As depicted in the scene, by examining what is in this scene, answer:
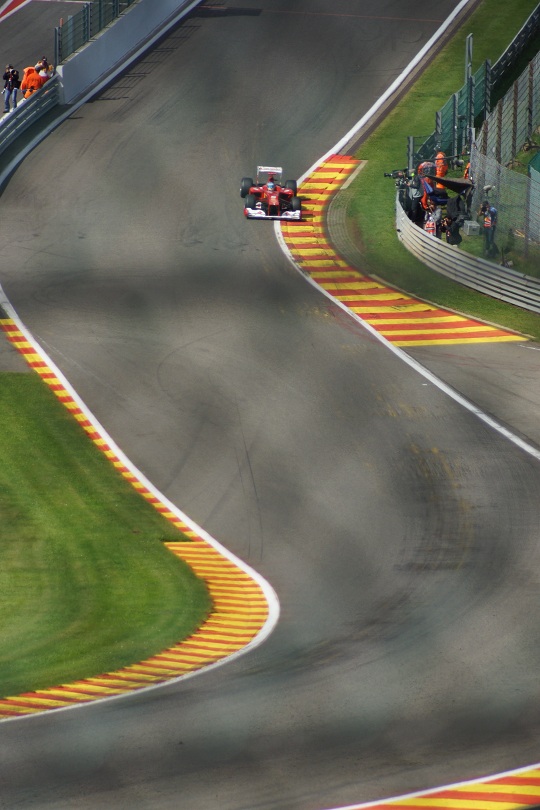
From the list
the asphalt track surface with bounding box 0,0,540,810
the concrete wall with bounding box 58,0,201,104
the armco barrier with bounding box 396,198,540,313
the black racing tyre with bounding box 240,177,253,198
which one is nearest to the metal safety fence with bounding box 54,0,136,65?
the concrete wall with bounding box 58,0,201,104

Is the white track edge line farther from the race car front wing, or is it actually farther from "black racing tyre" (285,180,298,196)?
"black racing tyre" (285,180,298,196)

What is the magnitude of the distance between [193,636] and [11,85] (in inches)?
1093

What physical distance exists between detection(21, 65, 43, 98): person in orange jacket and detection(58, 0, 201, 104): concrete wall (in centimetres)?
107

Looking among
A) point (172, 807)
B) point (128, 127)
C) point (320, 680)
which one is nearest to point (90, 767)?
point (172, 807)

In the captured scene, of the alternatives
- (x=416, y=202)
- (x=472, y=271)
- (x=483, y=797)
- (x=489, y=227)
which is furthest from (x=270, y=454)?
(x=416, y=202)

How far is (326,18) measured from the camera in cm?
4559

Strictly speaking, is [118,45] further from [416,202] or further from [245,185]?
[416,202]

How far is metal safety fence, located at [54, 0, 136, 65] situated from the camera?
40406 millimetres

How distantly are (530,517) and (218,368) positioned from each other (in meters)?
8.30

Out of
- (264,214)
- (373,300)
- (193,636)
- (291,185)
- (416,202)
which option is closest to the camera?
(193,636)

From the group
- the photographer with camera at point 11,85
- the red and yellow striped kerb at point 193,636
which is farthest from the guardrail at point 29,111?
the red and yellow striped kerb at point 193,636

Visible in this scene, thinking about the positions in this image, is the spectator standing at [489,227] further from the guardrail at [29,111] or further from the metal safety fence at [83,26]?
the metal safety fence at [83,26]

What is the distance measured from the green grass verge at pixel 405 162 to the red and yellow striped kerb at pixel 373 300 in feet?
1.73

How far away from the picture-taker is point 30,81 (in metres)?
39.0
